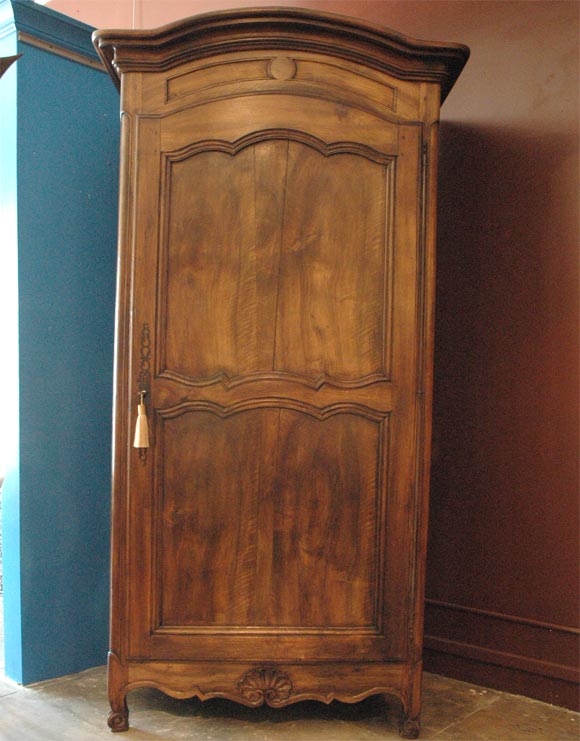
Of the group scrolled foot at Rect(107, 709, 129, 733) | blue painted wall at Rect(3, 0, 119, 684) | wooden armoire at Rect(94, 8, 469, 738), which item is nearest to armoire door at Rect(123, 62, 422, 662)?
wooden armoire at Rect(94, 8, 469, 738)

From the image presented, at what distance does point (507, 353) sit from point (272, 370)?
0.89 meters

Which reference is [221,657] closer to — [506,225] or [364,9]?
[506,225]

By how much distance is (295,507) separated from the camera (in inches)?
94.2

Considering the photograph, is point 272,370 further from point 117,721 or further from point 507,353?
point 117,721

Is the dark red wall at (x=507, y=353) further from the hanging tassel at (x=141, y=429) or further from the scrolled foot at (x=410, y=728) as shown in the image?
the hanging tassel at (x=141, y=429)

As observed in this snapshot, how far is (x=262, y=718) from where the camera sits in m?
2.51

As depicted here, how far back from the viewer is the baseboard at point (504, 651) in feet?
8.70

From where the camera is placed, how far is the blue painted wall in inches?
107

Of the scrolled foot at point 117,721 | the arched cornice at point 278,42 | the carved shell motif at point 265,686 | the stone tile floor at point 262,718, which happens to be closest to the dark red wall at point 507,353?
the stone tile floor at point 262,718

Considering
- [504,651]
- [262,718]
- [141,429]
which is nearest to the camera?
[141,429]

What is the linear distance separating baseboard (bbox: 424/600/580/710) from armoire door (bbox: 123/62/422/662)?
576mm

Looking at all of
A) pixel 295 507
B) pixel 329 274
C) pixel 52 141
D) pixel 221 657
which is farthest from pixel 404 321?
pixel 52 141

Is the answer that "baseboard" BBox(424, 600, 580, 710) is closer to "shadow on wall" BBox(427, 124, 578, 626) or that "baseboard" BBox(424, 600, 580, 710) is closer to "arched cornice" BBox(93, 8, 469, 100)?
"shadow on wall" BBox(427, 124, 578, 626)

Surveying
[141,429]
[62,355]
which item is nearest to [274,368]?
[141,429]
